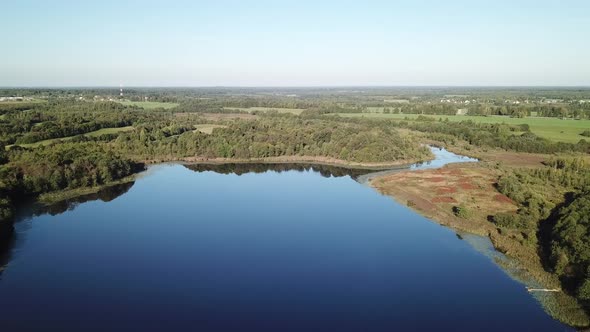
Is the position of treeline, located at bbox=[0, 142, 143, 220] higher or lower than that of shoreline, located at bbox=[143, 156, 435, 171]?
higher

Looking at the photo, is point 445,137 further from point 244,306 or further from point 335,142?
point 244,306

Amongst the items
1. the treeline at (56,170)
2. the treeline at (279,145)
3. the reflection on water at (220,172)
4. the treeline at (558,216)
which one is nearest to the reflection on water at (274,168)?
the reflection on water at (220,172)

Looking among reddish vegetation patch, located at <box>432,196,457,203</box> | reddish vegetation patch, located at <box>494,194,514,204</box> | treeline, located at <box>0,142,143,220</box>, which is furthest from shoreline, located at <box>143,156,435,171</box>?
reddish vegetation patch, located at <box>494,194,514,204</box>

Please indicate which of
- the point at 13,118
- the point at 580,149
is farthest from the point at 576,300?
the point at 13,118

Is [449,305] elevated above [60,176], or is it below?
below

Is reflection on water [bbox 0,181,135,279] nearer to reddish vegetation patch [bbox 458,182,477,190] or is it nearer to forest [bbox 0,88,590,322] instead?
forest [bbox 0,88,590,322]

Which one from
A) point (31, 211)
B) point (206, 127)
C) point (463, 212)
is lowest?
point (31, 211)

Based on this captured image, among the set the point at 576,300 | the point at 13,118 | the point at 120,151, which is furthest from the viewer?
the point at 13,118

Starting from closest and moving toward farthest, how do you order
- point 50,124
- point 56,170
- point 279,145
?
point 56,170 → point 279,145 → point 50,124

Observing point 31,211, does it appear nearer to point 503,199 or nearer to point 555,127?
point 503,199

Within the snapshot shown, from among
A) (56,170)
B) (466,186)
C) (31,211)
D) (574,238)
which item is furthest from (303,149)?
(574,238)

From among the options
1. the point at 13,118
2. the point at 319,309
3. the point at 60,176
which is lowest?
the point at 319,309
